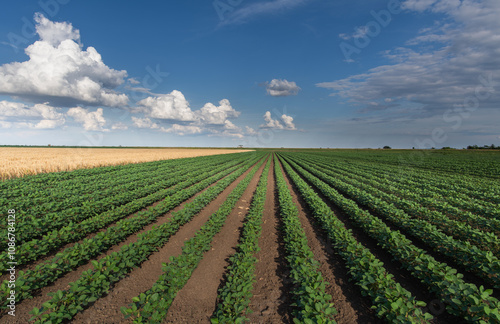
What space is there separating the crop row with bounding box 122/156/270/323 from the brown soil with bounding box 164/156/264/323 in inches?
6.9

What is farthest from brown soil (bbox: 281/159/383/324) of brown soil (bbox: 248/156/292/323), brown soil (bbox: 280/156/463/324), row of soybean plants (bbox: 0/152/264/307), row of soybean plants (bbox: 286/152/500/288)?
row of soybean plants (bbox: 0/152/264/307)

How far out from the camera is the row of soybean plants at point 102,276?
149 inches

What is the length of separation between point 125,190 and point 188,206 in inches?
230

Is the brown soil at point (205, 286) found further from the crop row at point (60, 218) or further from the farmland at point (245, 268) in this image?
the crop row at point (60, 218)

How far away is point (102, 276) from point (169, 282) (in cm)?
141

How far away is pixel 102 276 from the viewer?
4.48 m

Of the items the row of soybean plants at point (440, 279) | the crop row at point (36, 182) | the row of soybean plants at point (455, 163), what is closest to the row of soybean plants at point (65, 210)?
the crop row at point (36, 182)

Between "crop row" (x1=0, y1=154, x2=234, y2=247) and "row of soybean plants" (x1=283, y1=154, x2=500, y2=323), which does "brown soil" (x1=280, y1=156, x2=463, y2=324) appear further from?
"crop row" (x1=0, y1=154, x2=234, y2=247)

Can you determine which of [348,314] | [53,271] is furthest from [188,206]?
[348,314]

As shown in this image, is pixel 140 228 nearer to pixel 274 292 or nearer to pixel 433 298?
pixel 274 292

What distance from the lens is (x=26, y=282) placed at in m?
4.55

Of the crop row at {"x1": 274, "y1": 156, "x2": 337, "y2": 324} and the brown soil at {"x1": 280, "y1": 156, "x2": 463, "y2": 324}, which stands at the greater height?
the crop row at {"x1": 274, "y1": 156, "x2": 337, "y2": 324}

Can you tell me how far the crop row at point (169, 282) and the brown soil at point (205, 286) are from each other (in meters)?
0.18

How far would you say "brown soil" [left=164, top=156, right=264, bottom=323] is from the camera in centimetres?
434
